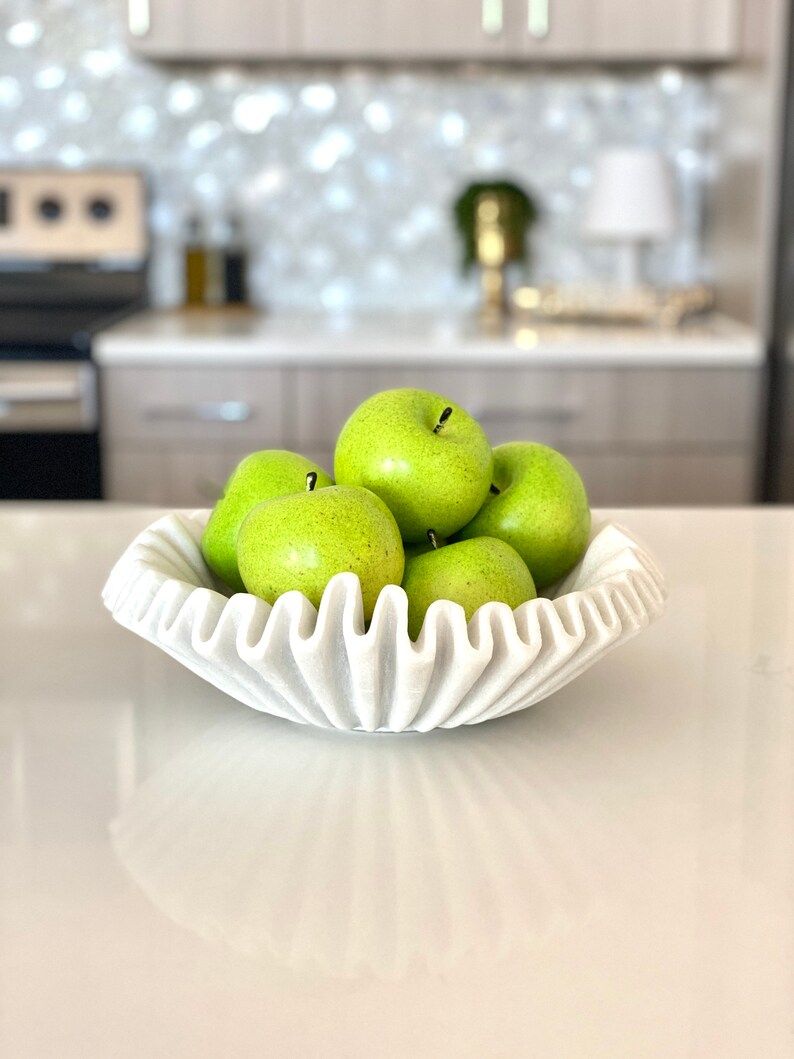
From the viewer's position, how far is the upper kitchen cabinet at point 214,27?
8.80 ft

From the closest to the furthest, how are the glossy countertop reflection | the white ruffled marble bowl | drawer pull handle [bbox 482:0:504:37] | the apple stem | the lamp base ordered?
the glossy countertop reflection → the white ruffled marble bowl → the apple stem → drawer pull handle [bbox 482:0:504:37] → the lamp base

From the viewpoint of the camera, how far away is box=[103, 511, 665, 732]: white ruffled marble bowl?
0.56 m

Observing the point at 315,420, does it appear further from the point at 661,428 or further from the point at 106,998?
the point at 106,998

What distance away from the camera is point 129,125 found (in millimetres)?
3018

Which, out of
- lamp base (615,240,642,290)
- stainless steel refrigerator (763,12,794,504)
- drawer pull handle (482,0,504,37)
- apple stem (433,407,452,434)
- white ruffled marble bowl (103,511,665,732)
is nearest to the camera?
white ruffled marble bowl (103,511,665,732)

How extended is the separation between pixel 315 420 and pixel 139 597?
1.92 meters

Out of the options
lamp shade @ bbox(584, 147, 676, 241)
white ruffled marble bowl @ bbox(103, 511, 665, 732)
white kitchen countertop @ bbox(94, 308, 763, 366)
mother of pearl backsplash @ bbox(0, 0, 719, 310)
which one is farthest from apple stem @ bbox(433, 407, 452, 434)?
mother of pearl backsplash @ bbox(0, 0, 719, 310)

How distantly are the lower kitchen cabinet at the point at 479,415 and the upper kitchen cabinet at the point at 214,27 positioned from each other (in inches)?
28.0

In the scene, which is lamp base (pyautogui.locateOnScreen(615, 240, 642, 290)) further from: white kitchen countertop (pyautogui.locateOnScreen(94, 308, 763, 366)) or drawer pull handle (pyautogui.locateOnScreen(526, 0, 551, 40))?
drawer pull handle (pyautogui.locateOnScreen(526, 0, 551, 40))

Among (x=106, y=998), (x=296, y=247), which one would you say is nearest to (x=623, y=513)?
(x=106, y=998)

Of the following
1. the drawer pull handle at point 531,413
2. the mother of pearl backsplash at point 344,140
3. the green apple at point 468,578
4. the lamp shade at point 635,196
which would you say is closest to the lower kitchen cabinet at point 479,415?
the drawer pull handle at point 531,413

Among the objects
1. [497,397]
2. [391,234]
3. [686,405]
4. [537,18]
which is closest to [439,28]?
[537,18]

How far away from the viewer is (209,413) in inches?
99.3

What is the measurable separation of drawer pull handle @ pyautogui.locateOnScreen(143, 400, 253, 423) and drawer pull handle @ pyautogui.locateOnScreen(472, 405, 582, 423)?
439 millimetres
